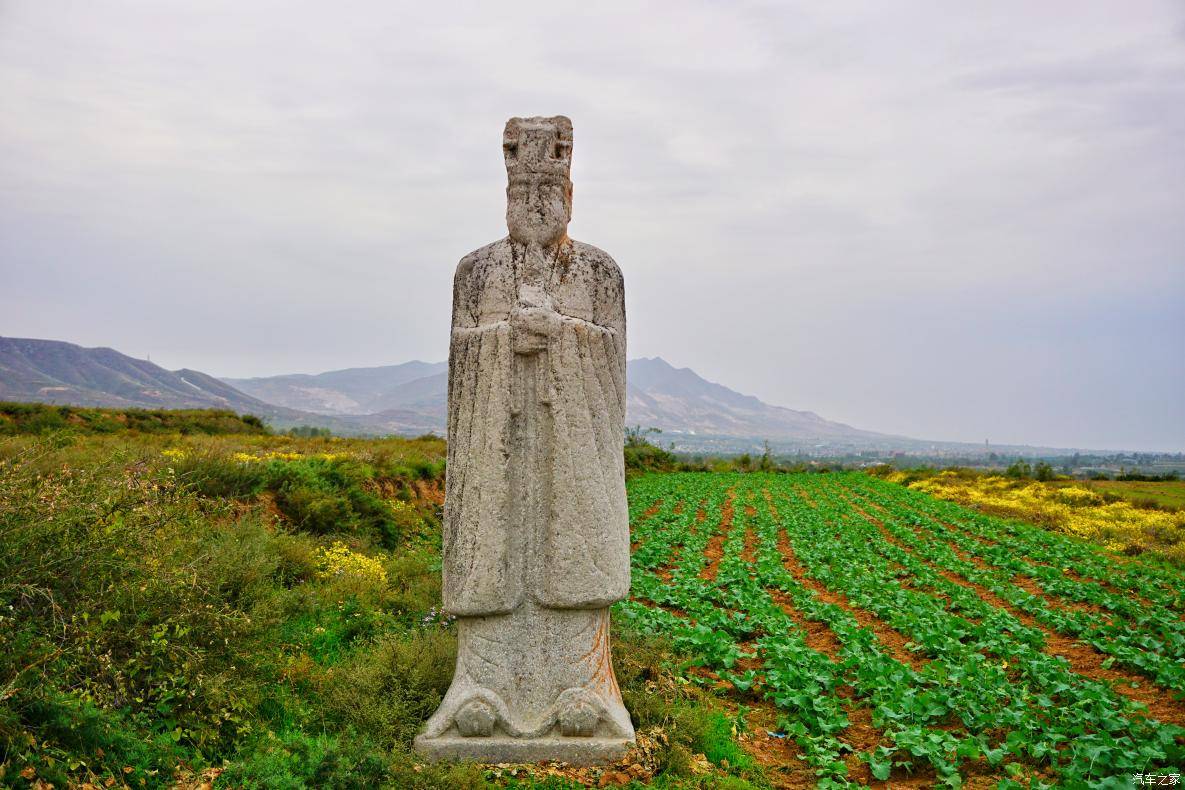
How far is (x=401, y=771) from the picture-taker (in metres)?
5.19

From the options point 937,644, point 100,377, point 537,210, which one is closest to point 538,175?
point 537,210

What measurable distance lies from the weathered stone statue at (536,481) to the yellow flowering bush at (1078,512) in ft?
66.9

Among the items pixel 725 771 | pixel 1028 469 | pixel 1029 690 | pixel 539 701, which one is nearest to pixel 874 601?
pixel 1029 690

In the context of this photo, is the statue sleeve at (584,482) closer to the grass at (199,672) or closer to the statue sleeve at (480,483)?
the statue sleeve at (480,483)

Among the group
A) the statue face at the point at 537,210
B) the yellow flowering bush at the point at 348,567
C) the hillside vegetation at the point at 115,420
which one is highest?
the statue face at the point at 537,210

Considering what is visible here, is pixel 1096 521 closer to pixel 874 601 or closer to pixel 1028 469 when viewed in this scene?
pixel 874 601

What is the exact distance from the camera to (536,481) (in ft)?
19.6

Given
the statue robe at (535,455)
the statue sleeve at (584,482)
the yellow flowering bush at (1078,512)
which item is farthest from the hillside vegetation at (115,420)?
the yellow flowering bush at (1078,512)

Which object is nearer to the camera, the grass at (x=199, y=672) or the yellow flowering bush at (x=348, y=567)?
the grass at (x=199, y=672)

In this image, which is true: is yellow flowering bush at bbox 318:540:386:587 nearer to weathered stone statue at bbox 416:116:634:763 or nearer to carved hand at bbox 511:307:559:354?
weathered stone statue at bbox 416:116:634:763

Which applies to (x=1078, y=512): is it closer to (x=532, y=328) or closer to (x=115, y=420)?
(x=532, y=328)

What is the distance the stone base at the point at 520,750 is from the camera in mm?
5609

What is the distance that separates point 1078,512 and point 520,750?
3169 cm

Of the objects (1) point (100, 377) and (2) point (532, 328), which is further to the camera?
(1) point (100, 377)
